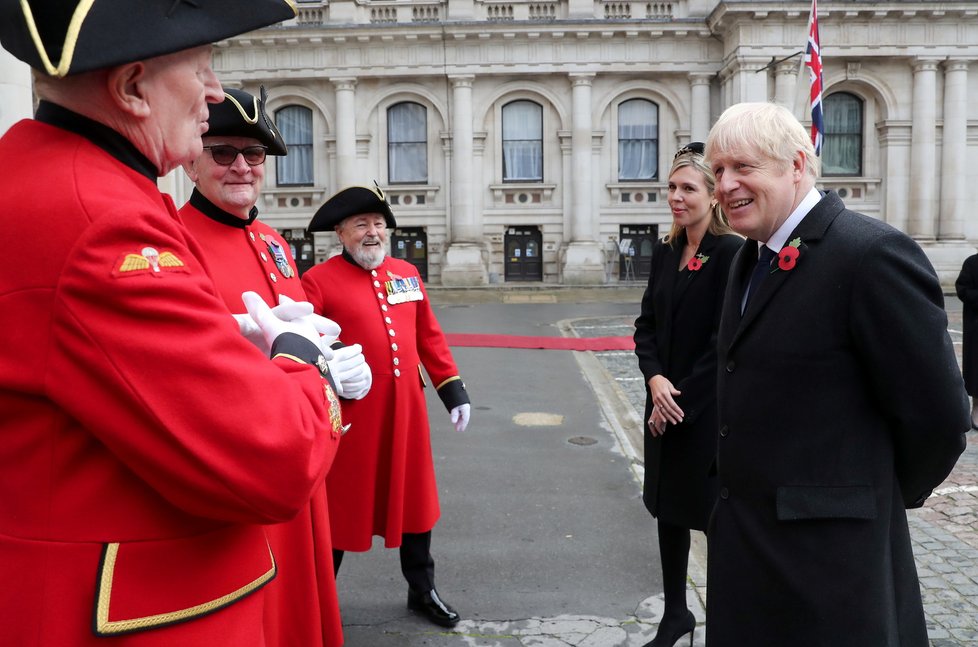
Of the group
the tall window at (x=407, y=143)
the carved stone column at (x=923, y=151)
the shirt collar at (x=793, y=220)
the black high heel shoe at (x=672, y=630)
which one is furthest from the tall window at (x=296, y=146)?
the shirt collar at (x=793, y=220)

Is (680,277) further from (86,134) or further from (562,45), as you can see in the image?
(562,45)

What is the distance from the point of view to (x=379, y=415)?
4266mm

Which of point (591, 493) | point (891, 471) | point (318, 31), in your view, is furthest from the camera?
point (318, 31)

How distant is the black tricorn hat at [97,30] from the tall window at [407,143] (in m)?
26.8

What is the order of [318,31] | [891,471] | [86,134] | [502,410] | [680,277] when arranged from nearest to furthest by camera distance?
[86,134] < [891,471] < [680,277] < [502,410] < [318,31]

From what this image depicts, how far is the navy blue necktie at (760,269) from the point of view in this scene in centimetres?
279

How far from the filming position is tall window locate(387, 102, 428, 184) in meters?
27.9

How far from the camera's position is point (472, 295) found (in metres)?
24.8

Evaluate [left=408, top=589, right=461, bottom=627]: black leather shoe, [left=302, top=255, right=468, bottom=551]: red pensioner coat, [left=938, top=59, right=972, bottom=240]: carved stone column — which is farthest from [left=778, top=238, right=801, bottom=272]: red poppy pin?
[left=938, top=59, right=972, bottom=240]: carved stone column

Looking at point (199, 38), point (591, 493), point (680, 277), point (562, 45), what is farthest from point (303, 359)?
point (562, 45)

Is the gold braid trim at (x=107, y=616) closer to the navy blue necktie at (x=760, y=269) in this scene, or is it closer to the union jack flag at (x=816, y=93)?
the navy blue necktie at (x=760, y=269)

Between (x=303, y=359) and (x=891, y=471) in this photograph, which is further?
(x=891, y=471)

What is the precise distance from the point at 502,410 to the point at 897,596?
7182mm

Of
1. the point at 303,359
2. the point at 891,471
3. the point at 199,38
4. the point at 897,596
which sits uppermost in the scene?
the point at 199,38
